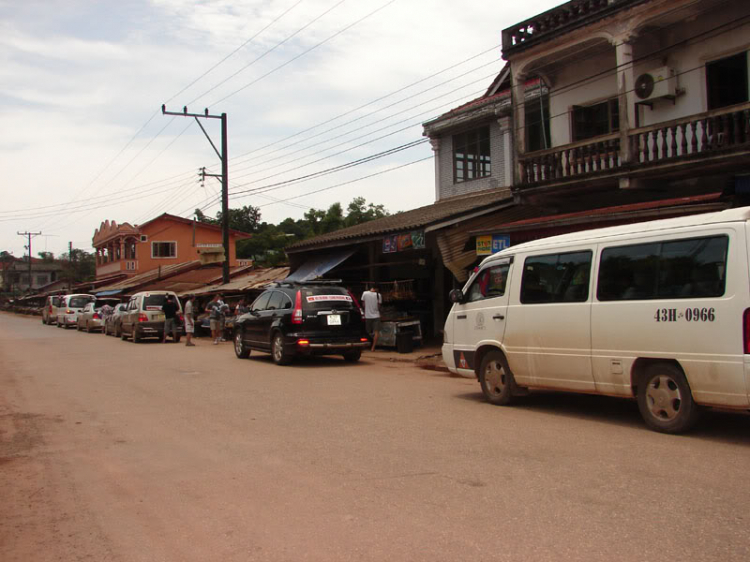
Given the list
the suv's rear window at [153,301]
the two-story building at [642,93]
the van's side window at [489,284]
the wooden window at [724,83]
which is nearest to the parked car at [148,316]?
the suv's rear window at [153,301]

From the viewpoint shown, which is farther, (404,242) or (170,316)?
(170,316)

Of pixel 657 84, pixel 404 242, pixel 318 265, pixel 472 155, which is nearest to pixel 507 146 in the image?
pixel 472 155

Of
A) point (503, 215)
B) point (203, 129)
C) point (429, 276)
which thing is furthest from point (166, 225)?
point (503, 215)

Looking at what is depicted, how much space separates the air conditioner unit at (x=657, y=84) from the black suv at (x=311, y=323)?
7929mm

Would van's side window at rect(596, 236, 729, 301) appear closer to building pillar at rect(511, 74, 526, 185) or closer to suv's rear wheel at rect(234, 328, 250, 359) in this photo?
building pillar at rect(511, 74, 526, 185)

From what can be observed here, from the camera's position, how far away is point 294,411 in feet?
30.8

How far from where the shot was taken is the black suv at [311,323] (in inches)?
591

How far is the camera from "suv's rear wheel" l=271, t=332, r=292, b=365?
50.2ft

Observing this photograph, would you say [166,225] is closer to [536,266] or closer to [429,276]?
[429,276]

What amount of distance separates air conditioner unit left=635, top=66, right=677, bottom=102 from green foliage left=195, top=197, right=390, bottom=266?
2649cm

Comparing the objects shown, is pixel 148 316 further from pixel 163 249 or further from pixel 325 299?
pixel 163 249

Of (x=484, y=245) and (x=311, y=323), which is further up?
(x=484, y=245)

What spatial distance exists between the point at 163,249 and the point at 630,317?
5227 cm

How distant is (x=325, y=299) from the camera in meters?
15.3
